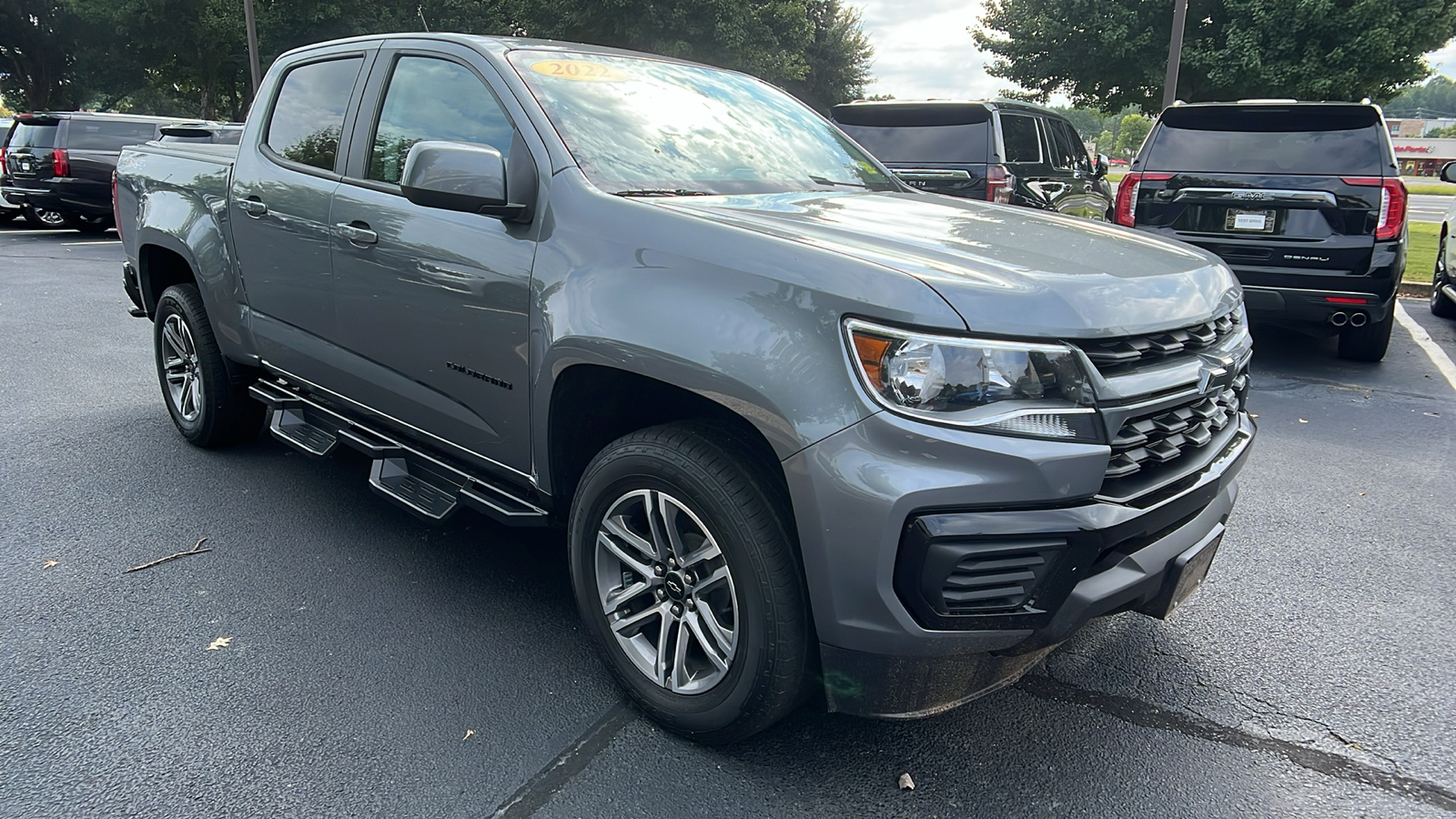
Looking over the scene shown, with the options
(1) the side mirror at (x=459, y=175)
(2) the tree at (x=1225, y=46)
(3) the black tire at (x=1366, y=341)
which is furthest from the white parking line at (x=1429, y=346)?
(2) the tree at (x=1225, y=46)

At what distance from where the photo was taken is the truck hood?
6.64 ft

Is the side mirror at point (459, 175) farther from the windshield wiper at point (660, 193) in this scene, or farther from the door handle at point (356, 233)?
the door handle at point (356, 233)

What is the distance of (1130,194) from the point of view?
7148mm

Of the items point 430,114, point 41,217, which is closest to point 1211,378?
point 430,114

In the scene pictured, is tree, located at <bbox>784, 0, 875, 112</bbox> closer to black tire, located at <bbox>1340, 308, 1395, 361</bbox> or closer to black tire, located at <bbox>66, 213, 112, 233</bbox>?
black tire, located at <bbox>66, 213, 112, 233</bbox>

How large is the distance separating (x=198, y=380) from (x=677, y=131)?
115 inches

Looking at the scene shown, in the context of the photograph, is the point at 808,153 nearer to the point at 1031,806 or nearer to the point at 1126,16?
the point at 1031,806

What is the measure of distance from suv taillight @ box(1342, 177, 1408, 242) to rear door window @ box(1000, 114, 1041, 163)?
294cm

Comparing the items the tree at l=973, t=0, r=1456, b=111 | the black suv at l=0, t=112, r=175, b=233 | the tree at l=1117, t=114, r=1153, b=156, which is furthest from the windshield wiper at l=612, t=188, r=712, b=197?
the tree at l=1117, t=114, r=1153, b=156

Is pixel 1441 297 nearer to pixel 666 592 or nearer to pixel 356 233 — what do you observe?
pixel 666 592

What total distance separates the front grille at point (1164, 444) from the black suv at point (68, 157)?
54.2 feet

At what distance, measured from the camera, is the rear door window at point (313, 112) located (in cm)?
363

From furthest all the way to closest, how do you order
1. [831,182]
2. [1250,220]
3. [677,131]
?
[1250,220] → [831,182] → [677,131]

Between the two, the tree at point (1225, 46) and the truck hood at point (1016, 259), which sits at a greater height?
the tree at point (1225, 46)
